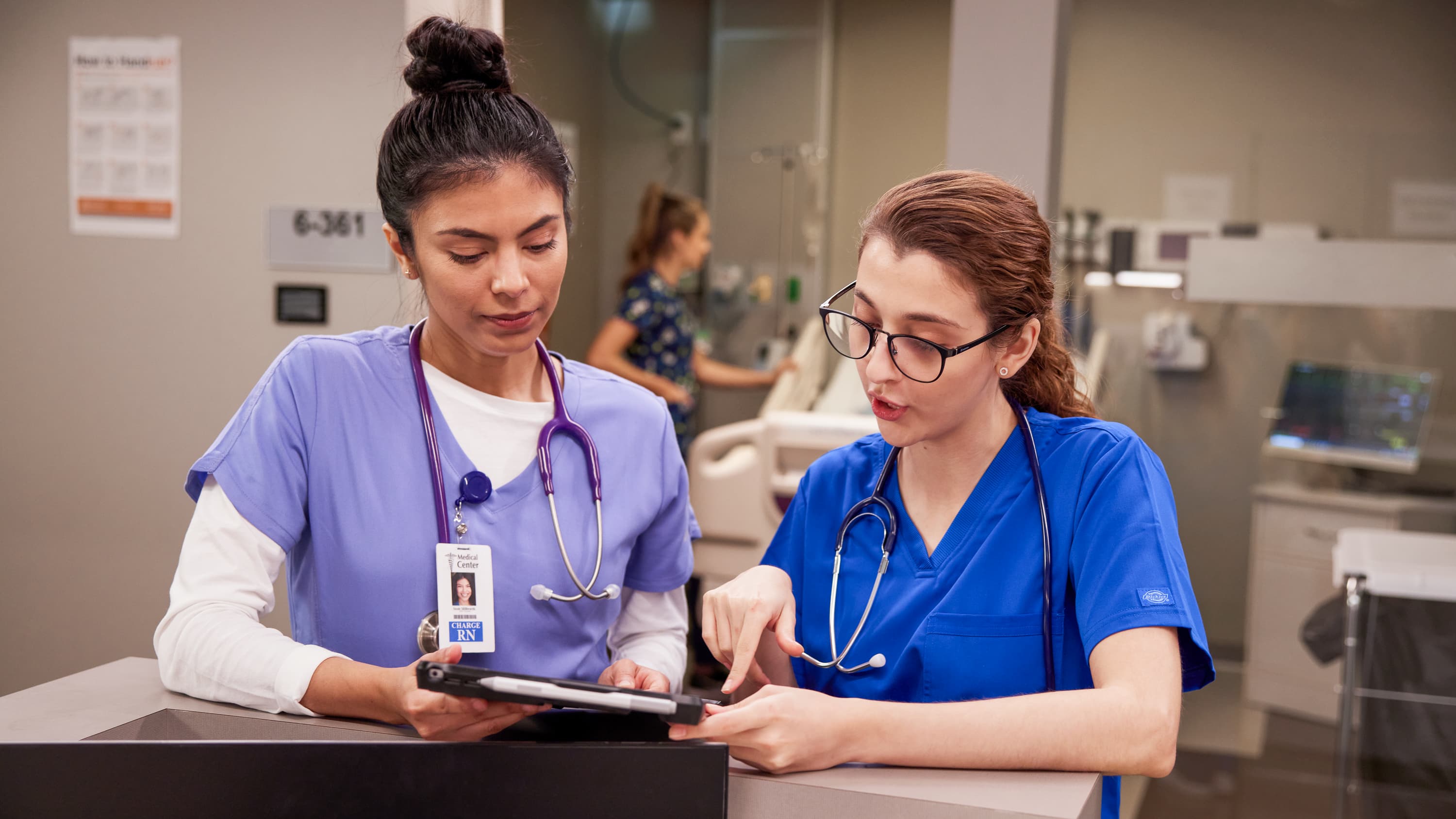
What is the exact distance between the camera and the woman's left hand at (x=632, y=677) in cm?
122

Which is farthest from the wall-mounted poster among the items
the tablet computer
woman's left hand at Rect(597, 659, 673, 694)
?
the tablet computer

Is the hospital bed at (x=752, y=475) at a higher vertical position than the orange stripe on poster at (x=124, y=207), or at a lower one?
lower

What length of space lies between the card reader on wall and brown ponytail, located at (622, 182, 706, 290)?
1502 millimetres

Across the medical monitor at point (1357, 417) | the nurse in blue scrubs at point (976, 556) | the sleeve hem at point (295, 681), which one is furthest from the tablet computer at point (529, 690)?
the medical monitor at point (1357, 417)


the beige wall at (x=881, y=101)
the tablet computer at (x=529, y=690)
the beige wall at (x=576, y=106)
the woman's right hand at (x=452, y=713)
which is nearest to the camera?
the tablet computer at (x=529, y=690)

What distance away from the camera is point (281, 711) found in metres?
1.03

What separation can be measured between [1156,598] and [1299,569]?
10.5 feet

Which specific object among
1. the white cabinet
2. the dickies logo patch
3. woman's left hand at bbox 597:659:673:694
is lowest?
the white cabinet

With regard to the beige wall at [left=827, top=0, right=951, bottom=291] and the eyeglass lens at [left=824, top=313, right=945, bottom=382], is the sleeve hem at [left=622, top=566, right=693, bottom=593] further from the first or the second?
the beige wall at [left=827, top=0, right=951, bottom=291]

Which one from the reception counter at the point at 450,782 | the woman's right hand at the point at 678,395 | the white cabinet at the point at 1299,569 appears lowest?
the white cabinet at the point at 1299,569

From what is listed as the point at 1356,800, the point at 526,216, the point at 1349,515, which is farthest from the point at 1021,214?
the point at 1349,515

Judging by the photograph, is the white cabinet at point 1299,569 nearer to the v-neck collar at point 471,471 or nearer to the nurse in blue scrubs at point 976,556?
the nurse in blue scrubs at point 976,556

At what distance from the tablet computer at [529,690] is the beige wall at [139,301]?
178 cm

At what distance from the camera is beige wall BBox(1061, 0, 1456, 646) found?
4.20 metres
